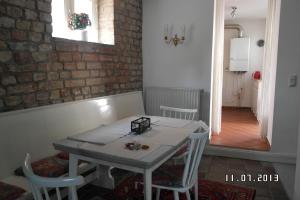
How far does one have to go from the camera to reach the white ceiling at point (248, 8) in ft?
14.8

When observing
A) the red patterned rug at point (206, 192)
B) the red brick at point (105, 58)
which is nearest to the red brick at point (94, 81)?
the red brick at point (105, 58)

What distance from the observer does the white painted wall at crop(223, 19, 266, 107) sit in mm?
6113

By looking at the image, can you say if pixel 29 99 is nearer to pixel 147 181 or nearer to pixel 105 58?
pixel 105 58

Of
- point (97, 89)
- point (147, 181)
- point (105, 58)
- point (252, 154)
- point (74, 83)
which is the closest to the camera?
point (147, 181)

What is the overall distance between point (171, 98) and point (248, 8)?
9.39 ft

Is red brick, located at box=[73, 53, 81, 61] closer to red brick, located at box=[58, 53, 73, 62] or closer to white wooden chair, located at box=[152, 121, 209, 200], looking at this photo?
red brick, located at box=[58, 53, 73, 62]

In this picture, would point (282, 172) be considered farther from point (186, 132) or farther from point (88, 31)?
point (88, 31)

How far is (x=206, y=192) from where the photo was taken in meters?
2.36

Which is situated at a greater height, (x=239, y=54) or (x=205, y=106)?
(x=239, y=54)

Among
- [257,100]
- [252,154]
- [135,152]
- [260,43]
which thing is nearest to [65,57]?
[135,152]

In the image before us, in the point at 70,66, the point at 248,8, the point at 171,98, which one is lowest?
the point at 171,98

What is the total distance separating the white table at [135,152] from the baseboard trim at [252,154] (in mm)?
1461

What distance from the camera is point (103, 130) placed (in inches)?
80.9

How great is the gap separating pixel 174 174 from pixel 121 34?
7.19ft
